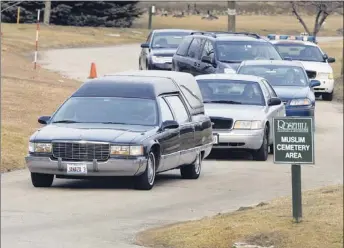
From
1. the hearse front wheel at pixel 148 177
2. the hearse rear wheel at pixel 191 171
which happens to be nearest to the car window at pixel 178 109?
the hearse rear wheel at pixel 191 171

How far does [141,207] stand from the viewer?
1273 centimetres

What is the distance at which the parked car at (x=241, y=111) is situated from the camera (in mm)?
18203

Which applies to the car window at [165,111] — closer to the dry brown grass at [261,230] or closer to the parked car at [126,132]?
the parked car at [126,132]

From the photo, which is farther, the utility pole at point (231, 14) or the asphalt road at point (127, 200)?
the utility pole at point (231, 14)

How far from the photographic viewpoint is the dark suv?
2547cm

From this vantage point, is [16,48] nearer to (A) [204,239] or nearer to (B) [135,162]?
(B) [135,162]

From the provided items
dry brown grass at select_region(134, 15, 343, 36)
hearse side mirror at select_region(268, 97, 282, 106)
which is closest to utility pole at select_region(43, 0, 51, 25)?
dry brown grass at select_region(134, 15, 343, 36)

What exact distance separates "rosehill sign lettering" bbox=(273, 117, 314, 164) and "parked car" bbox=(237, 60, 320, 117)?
11.8m

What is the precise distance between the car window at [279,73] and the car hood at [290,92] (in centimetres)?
31

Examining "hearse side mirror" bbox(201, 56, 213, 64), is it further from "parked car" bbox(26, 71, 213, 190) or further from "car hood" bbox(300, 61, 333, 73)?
"parked car" bbox(26, 71, 213, 190)

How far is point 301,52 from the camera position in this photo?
32594 mm

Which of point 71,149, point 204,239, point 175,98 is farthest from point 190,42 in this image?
point 204,239

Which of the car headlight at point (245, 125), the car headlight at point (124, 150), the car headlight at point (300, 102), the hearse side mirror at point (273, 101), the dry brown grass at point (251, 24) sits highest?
the car headlight at point (124, 150)

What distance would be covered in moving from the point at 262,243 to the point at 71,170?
14.8 feet
